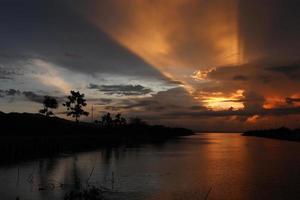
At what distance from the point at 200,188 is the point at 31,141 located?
175 feet

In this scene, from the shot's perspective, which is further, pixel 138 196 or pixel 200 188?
pixel 200 188

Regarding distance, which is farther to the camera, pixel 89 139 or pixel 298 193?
pixel 89 139

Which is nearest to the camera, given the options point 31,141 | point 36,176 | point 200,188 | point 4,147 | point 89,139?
point 200,188

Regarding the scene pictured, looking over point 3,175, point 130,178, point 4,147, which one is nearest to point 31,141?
point 4,147

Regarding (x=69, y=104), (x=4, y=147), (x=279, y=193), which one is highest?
(x=69, y=104)

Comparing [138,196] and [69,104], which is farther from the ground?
[69,104]

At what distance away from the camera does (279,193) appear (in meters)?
33.8

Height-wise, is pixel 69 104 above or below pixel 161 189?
above

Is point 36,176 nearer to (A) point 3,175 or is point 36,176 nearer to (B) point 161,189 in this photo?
(A) point 3,175

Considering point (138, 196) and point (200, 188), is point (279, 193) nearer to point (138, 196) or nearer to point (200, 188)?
point (200, 188)

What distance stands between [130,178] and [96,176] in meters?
4.25

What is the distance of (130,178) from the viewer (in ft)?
140

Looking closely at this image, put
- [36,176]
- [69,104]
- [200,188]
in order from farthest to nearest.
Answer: [69,104], [36,176], [200,188]

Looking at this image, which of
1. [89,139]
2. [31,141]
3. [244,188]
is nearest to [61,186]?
[244,188]
